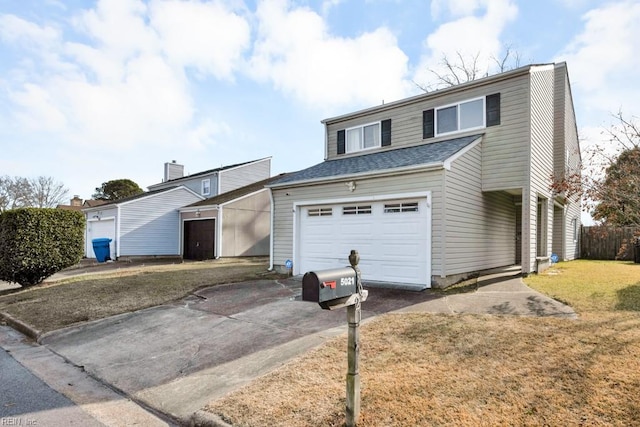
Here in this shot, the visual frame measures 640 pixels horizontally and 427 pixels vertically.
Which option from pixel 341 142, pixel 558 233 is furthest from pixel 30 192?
pixel 558 233

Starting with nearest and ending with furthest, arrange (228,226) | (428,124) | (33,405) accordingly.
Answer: (33,405) < (428,124) < (228,226)

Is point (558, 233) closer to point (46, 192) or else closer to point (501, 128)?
point (501, 128)

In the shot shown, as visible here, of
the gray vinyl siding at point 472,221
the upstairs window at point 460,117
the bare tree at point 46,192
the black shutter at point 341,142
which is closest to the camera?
the gray vinyl siding at point 472,221

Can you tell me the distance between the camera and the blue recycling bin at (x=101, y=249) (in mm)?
20500

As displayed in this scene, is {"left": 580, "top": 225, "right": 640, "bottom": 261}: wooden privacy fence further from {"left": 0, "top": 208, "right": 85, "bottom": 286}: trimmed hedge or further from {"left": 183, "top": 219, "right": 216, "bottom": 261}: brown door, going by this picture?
{"left": 0, "top": 208, "right": 85, "bottom": 286}: trimmed hedge

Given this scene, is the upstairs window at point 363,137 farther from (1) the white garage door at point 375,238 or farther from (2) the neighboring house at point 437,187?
(1) the white garage door at point 375,238

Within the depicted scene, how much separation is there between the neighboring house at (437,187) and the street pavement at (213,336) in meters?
1.34

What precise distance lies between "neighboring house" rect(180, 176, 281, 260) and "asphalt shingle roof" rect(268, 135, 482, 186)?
A: 854 cm

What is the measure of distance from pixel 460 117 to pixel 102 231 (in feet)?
69.2

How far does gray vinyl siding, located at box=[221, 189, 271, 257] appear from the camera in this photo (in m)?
20.2

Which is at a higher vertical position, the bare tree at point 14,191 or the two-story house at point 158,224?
the bare tree at point 14,191

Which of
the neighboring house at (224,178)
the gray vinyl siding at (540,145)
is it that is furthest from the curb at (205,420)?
the neighboring house at (224,178)

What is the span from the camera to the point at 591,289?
26.8 feet

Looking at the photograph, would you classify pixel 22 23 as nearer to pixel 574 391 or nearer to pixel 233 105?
pixel 233 105
